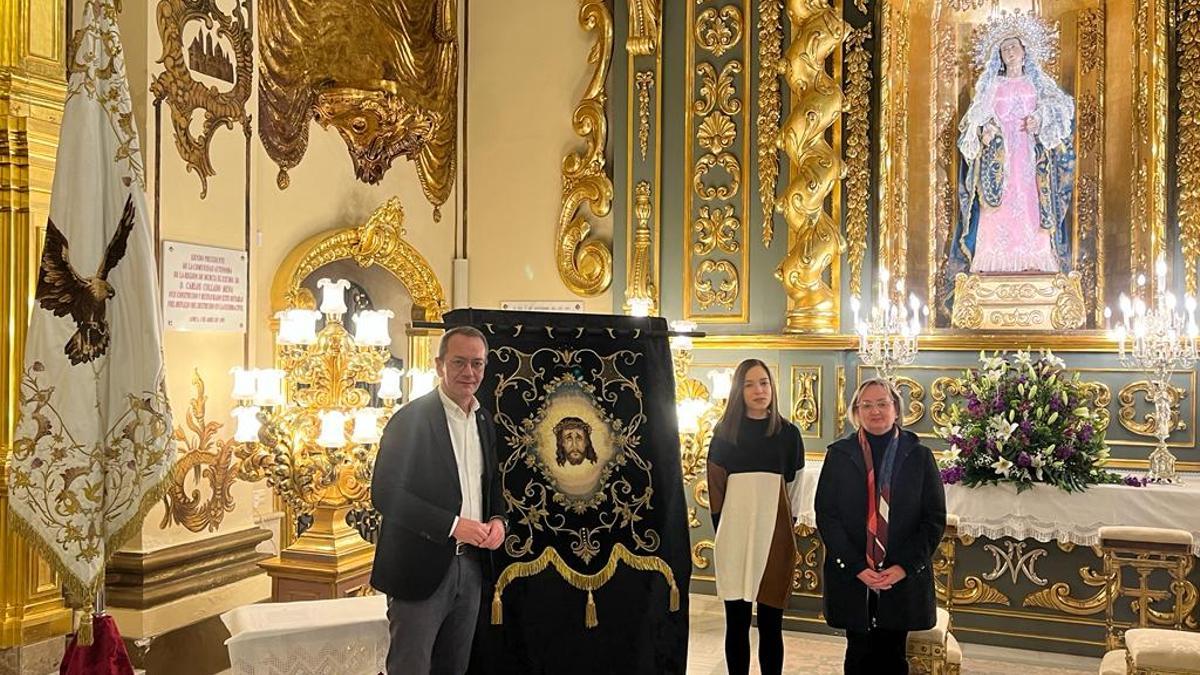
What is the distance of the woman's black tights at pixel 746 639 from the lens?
429cm

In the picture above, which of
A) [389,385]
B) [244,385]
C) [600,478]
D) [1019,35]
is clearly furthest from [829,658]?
[1019,35]

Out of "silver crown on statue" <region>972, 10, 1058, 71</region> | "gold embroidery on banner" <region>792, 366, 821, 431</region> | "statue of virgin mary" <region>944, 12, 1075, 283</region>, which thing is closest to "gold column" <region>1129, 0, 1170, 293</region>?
"statue of virgin mary" <region>944, 12, 1075, 283</region>

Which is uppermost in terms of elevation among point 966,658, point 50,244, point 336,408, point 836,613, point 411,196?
point 411,196

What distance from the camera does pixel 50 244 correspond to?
116 inches

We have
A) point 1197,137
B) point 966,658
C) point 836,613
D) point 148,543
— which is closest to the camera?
point 836,613

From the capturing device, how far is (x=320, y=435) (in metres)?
5.00

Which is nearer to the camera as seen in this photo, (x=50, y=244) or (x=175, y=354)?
(x=50, y=244)

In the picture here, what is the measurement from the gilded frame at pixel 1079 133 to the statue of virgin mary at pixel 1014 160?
0.28 ft

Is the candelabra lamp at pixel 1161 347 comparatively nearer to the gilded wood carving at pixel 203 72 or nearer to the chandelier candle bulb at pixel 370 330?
the chandelier candle bulb at pixel 370 330

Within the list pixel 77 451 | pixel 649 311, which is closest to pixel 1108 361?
pixel 649 311

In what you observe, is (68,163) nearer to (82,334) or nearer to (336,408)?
(82,334)

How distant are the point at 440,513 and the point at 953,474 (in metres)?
3.61

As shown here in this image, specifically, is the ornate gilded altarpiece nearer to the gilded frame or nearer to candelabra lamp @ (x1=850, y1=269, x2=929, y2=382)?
the gilded frame

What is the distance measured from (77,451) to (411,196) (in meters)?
4.78
